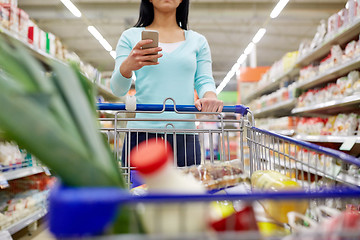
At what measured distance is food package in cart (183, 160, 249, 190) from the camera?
75cm

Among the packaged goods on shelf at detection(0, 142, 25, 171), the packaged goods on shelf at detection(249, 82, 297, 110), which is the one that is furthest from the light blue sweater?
the packaged goods on shelf at detection(249, 82, 297, 110)

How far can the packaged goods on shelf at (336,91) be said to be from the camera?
9.85ft

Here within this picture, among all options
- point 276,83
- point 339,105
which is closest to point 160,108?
point 339,105

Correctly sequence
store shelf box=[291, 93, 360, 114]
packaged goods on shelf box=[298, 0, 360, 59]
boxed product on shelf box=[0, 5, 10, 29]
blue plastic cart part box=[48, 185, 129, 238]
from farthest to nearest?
packaged goods on shelf box=[298, 0, 360, 59], store shelf box=[291, 93, 360, 114], boxed product on shelf box=[0, 5, 10, 29], blue plastic cart part box=[48, 185, 129, 238]

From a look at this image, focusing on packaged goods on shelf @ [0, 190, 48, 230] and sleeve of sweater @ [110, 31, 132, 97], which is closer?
sleeve of sweater @ [110, 31, 132, 97]

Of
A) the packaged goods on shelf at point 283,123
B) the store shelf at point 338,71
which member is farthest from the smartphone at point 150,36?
the packaged goods on shelf at point 283,123

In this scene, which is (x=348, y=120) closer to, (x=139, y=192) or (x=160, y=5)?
(x=160, y=5)

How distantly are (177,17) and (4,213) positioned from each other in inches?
90.5

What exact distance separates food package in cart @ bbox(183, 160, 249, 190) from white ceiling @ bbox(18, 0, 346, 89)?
5491mm

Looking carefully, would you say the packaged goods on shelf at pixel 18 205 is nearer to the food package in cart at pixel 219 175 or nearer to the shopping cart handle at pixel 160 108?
the shopping cart handle at pixel 160 108

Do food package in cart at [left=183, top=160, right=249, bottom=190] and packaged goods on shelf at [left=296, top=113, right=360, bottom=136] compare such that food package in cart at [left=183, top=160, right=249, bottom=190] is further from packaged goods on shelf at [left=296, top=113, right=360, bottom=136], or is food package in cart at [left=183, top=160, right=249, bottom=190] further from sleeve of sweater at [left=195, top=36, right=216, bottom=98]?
packaged goods on shelf at [left=296, top=113, right=360, bottom=136]

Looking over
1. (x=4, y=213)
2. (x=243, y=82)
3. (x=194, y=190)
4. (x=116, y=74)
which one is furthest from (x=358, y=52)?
(x=243, y=82)

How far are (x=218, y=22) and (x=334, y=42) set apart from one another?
555cm

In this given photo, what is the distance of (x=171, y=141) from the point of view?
1452mm
